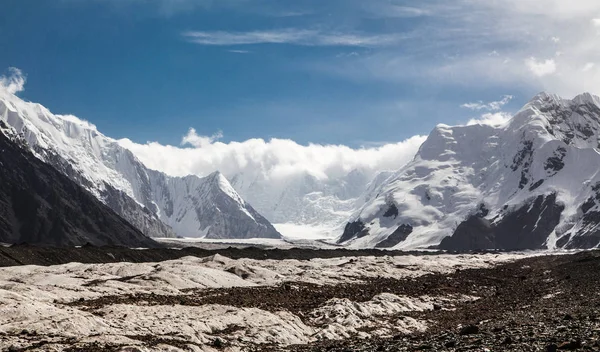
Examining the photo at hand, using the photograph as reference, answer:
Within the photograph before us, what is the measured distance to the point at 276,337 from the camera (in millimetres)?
44062

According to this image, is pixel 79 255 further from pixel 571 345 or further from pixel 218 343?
pixel 571 345

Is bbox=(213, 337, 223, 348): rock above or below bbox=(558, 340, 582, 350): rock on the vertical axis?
below

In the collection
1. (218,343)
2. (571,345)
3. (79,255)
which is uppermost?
(79,255)

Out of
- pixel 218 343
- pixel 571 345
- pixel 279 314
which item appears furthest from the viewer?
pixel 279 314

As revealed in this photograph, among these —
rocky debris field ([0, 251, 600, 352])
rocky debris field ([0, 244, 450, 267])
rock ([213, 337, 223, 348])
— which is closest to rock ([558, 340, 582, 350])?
rocky debris field ([0, 251, 600, 352])

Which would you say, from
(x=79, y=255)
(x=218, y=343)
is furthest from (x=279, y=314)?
(x=79, y=255)

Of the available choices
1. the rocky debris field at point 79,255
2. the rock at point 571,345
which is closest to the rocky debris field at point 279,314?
the rock at point 571,345

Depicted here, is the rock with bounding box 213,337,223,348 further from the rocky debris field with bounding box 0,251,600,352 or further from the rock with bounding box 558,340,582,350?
the rock with bounding box 558,340,582,350

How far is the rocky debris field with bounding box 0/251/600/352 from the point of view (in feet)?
120

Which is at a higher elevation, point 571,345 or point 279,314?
point 571,345

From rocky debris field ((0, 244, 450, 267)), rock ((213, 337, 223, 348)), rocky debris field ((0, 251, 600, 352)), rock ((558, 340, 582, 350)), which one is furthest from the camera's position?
rocky debris field ((0, 244, 450, 267))

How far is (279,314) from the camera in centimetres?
5028

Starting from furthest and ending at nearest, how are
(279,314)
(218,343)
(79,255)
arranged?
(79,255) → (279,314) → (218,343)

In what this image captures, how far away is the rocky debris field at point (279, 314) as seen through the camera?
3647 cm
